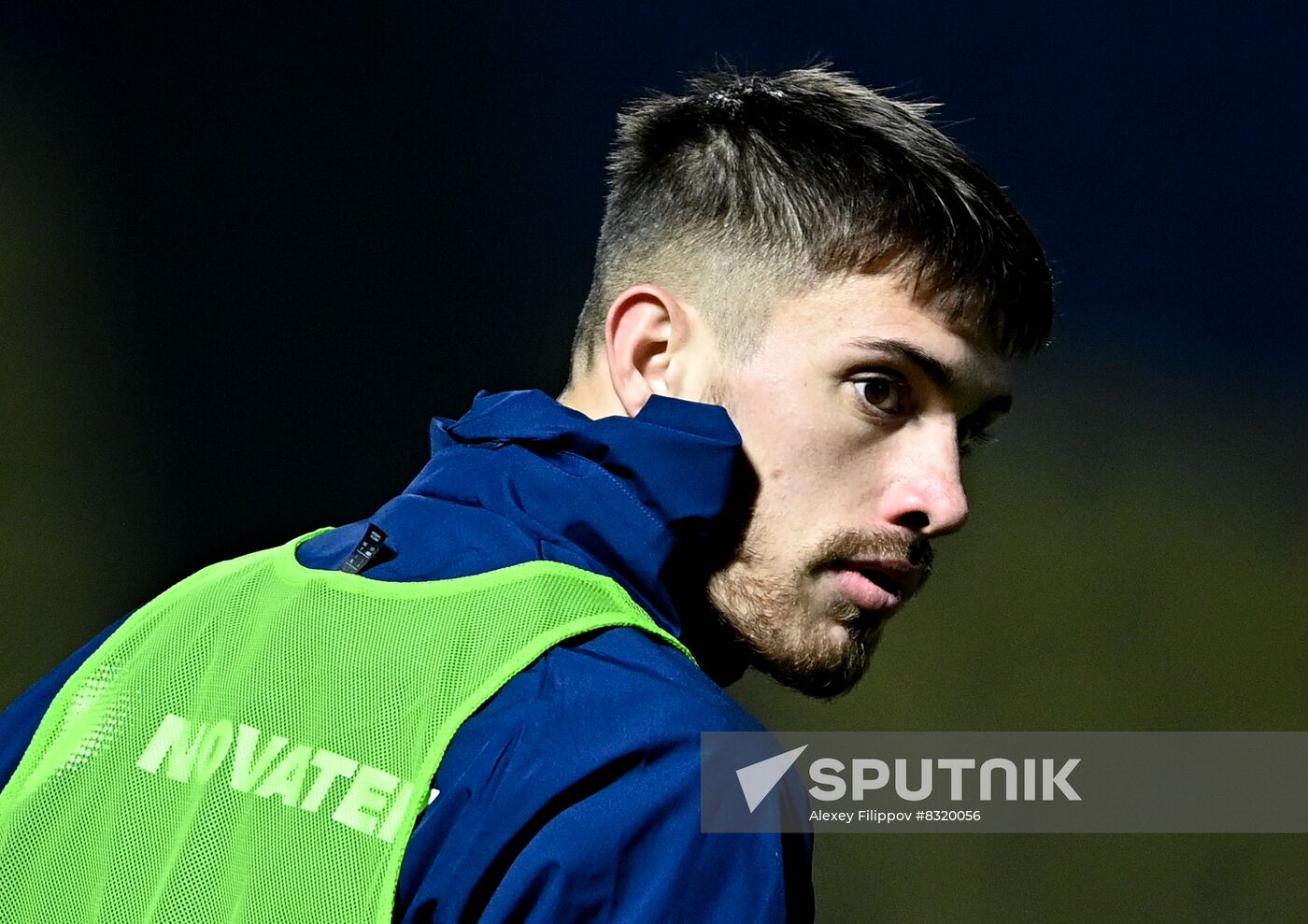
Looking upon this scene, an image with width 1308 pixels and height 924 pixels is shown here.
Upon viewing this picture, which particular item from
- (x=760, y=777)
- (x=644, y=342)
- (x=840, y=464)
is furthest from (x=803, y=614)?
(x=760, y=777)

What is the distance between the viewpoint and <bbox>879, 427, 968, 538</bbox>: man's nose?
109 centimetres

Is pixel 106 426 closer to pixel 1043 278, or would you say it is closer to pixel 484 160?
pixel 484 160

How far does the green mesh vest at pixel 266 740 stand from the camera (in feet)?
2.43

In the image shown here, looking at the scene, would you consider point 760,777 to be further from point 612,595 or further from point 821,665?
point 821,665

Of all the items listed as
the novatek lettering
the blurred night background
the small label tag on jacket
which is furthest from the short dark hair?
the blurred night background

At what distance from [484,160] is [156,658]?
5.87 feet

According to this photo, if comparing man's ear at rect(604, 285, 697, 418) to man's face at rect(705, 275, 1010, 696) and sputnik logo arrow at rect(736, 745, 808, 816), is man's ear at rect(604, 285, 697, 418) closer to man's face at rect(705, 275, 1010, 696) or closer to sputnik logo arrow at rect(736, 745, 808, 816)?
man's face at rect(705, 275, 1010, 696)

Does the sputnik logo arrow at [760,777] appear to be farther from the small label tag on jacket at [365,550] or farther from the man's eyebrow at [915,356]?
the man's eyebrow at [915,356]

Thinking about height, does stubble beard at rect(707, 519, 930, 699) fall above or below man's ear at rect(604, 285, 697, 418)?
below

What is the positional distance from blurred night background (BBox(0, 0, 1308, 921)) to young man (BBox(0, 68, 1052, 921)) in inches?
47.9

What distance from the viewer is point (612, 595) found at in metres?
0.80

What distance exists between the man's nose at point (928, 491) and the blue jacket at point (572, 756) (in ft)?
0.79

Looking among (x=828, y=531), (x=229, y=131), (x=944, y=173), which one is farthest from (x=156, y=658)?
(x=229, y=131)

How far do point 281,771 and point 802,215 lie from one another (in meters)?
0.60
